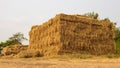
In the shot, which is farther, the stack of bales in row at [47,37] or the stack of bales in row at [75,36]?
the stack of bales in row at [47,37]

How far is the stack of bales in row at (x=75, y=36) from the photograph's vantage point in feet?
67.4

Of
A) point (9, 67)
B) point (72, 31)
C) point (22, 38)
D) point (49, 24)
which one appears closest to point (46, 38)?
point (49, 24)

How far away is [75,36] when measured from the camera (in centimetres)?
2100

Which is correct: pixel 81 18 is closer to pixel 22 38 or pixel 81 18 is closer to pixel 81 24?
pixel 81 24

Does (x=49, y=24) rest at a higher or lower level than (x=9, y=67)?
higher

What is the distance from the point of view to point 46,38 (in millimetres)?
22641

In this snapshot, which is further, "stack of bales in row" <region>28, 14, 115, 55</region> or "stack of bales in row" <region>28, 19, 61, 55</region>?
"stack of bales in row" <region>28, 19, 61, 55</region>

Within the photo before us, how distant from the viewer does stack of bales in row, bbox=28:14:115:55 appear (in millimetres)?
20531

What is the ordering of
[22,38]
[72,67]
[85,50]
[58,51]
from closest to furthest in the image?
[72,67] → [58,51] → [85,50] → [22,38]

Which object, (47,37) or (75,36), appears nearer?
(75,36)

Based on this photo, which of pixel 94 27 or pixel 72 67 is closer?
pixel 72 67

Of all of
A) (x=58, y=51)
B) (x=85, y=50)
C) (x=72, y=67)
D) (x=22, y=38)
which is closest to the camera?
(x=72, y=67)

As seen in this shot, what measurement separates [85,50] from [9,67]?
509 inches

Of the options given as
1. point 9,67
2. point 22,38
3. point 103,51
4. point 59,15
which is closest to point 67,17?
point 59,15
